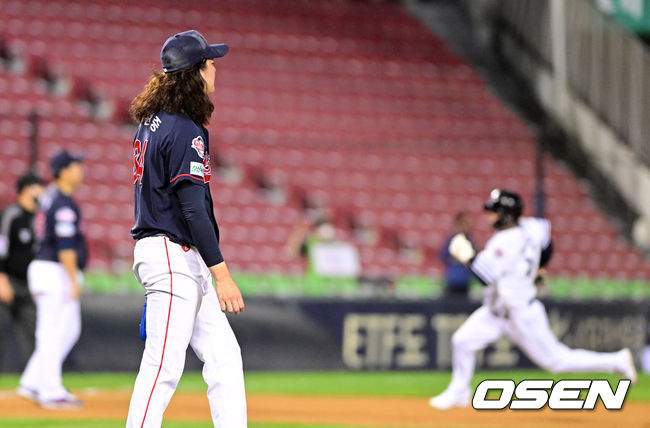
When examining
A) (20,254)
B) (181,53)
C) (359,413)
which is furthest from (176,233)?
(20,254)

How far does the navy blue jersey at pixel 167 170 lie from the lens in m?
5.59

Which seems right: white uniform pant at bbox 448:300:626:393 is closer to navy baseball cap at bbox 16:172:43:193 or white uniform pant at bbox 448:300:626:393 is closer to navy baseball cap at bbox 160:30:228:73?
navy baseball cap at bbox 16:172:43:193

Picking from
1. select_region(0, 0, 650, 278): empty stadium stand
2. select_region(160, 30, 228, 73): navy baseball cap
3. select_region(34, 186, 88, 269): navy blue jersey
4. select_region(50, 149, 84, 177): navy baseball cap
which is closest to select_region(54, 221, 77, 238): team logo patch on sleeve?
select_region(34, 186, 88, 269): navy blue jersey

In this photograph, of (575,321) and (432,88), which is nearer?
(575,321)

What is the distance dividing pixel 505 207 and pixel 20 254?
534 centimetres

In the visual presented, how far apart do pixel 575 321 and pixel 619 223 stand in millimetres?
5849

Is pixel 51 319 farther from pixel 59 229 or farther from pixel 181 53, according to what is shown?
pixel 181 53

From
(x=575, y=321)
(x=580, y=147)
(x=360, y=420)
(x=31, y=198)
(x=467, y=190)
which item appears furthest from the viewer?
(x=580, y=147)

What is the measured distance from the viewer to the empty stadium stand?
18.5 metres

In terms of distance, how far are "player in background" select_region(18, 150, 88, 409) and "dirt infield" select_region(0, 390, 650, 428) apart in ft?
1.01

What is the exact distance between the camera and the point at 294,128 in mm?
21109

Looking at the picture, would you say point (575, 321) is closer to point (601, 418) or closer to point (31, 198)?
point (601, 418)

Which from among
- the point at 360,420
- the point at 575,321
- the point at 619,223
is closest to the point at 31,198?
the point at 360,420

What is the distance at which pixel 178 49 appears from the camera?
5.73 meters
